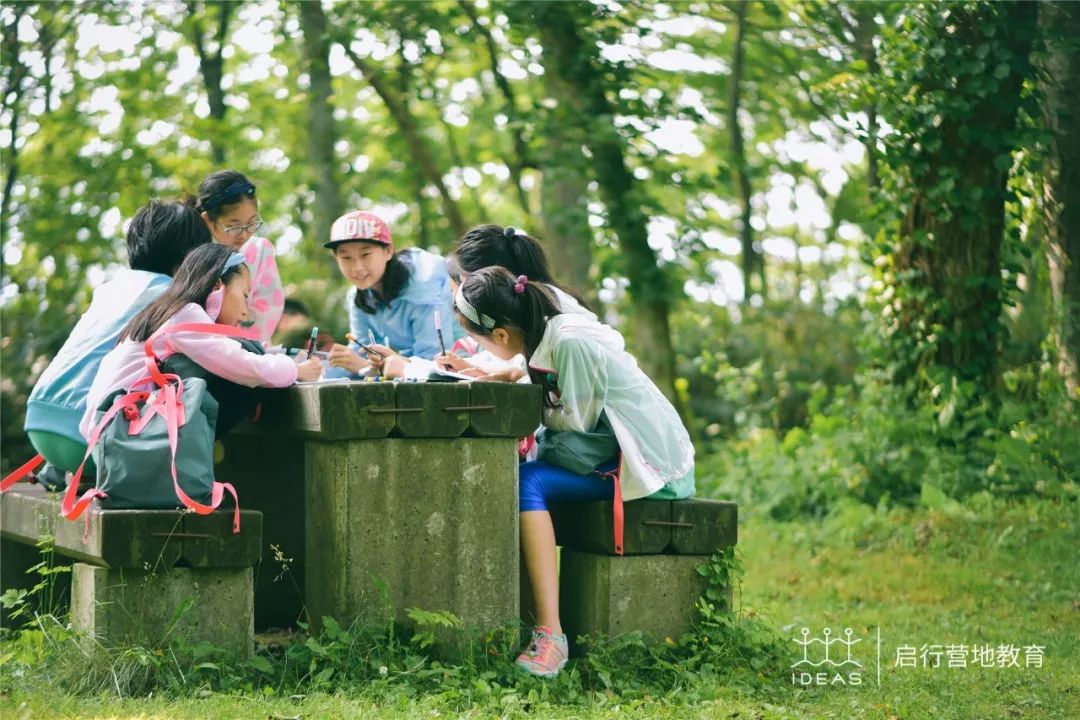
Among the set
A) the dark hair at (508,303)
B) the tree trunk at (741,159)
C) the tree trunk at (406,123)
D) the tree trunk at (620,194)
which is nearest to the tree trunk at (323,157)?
the tree trunk at (406,123)

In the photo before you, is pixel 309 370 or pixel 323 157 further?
pixel 323 157

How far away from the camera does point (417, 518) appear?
4.95 m

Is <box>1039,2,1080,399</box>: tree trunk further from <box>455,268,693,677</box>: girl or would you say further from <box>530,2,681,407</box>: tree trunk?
<box>455,268,693,677</box>: girl

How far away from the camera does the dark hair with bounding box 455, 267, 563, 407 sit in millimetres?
5164

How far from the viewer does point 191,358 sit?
16.2ft

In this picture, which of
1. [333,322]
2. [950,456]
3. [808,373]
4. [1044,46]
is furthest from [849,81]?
[333,322]

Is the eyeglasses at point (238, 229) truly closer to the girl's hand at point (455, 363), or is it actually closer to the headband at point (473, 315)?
the girl's hand at point (455, 363)

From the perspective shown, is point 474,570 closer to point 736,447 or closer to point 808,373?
point 736,447

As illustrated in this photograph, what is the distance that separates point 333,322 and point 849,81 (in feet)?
20.2

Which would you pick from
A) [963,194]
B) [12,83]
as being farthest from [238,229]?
[12,83]

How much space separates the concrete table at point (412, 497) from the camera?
4.88 metres

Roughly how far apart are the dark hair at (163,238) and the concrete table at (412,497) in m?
0.91

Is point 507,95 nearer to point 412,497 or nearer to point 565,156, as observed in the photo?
point 565,156

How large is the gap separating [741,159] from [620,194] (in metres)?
1.72
